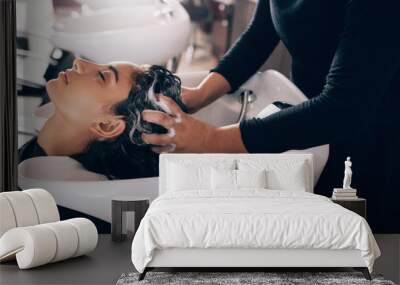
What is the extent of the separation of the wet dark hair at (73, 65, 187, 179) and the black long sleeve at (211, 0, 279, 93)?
579 mm

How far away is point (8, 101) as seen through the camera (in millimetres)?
7000

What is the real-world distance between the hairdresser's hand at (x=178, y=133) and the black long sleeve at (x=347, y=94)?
16.2 inches

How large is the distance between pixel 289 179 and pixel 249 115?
3.17 ft

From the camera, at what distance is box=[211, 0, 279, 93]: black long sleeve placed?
23.3 feet

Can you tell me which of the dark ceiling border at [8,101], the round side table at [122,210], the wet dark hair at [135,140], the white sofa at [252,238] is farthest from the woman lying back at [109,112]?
the white sofa at [252,238]

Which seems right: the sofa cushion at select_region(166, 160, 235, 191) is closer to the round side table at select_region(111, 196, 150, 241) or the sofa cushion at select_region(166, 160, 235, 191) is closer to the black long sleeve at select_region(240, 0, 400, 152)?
the round side table at select_region(111, 196, 150, 241)

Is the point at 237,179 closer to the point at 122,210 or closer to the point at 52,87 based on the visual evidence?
the point at 122,210

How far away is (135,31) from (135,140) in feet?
3.91

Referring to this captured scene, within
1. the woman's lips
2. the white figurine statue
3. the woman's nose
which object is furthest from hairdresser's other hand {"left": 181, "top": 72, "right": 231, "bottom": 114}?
the white figurine statue

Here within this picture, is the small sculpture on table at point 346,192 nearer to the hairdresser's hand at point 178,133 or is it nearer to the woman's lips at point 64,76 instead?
the hairdresser's hand at point 178,133

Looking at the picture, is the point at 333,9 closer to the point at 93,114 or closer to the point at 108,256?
the point at 93,114

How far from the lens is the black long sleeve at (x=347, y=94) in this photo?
688 centimetres

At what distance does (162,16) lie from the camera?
7141 millimetres

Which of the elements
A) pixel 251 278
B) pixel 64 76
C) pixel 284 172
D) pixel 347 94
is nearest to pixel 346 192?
pixel 284 172
